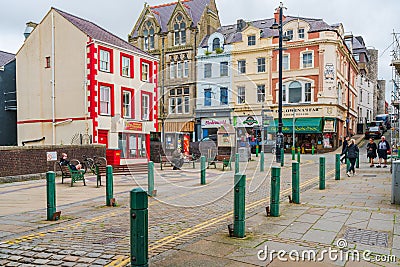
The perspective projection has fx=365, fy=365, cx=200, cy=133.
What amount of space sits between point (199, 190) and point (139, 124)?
13.9 ft

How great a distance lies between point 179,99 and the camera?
5531 mm

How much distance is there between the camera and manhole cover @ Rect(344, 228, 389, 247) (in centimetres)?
543

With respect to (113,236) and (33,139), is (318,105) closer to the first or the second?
(33,139)

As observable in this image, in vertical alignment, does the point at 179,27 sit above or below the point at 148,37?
above

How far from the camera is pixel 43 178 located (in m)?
15.9

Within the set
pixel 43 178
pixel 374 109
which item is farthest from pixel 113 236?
pixel 374 109

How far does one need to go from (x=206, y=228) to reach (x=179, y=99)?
8.00ft

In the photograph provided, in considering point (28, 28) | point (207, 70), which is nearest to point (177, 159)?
point (207, 70)

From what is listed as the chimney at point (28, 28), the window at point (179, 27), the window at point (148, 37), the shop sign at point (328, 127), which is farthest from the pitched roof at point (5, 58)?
the shop sign at point (328, 127)

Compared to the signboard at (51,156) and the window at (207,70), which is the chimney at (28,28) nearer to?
the signboard at (51,156)

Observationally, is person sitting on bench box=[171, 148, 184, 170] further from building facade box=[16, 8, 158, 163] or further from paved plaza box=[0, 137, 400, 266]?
building facade box=[16, 8, 158, 163]

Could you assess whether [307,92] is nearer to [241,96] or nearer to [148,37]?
[148,37]

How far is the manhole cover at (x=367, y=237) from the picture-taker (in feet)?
17.8

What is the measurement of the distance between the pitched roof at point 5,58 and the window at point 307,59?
26.7 m
